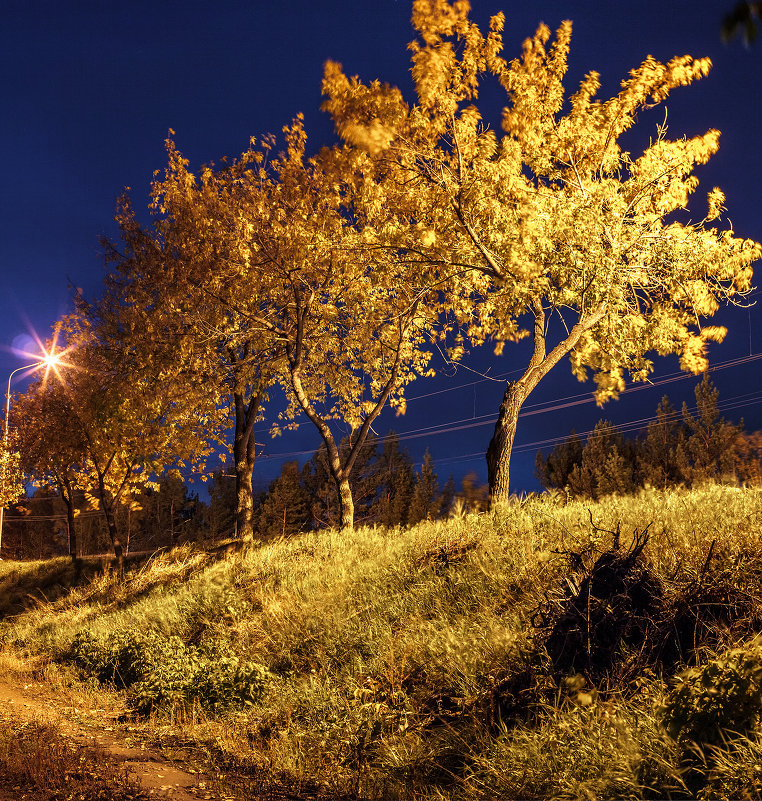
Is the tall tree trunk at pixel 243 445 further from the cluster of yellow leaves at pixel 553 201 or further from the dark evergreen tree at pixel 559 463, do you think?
the dark evergreen tree at pixel 559 463

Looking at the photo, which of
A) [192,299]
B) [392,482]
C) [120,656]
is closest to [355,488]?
[392,482]

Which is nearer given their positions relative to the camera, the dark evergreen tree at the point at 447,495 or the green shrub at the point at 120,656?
the green shrub at the point at 120,656

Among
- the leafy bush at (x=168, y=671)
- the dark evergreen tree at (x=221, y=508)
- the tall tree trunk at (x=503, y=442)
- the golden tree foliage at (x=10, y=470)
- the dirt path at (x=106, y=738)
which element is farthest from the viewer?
the dark evergreen tree at (x=221, y=508)

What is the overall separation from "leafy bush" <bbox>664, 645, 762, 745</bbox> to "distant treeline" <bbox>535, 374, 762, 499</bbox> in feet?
115

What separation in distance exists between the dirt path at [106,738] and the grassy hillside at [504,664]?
59cm

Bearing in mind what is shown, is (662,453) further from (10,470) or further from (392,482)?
(10,470)

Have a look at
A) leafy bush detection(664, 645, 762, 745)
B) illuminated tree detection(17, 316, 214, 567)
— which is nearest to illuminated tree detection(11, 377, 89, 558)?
illuminated tree detection(17, 316, 214, 567)

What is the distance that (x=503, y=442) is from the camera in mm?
13484

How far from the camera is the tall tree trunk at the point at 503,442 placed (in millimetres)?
13375

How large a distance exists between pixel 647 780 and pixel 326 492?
56157mm

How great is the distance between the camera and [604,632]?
17.8 feet

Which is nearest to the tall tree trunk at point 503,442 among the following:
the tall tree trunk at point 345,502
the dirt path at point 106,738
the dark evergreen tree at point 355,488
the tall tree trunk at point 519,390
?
the tall tree trunk at point 519,390

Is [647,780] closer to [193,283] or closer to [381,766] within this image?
[381,766]

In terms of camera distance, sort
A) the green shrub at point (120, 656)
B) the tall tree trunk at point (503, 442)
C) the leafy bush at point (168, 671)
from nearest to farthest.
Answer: the leafy bush at point (168, 671) < the green shrub at point (120, 656) < the tall tree trunk at point (503, 442)
